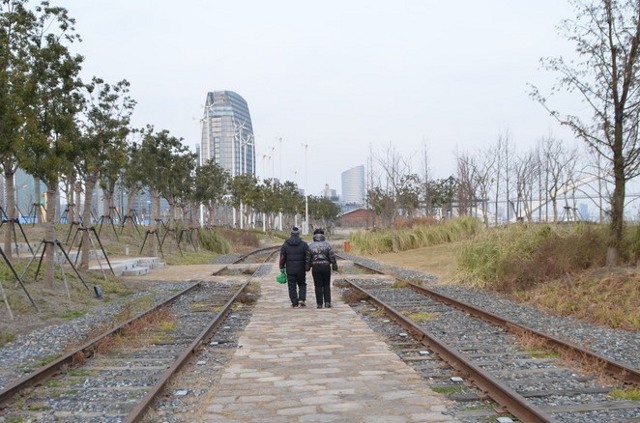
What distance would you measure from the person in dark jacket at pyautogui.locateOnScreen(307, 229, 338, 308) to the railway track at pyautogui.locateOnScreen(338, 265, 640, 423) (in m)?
2.00

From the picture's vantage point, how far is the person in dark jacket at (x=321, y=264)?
13.0 m

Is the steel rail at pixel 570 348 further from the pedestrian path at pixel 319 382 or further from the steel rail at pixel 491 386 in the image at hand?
the pedestrian path at pixel 319 382

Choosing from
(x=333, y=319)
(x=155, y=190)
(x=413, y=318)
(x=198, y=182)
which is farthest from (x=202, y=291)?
(x=198, y=182)

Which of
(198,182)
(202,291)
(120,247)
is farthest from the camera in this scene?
(198,182)

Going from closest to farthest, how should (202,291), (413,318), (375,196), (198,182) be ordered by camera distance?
(413,318) → (202,291) → (198,182) → (375,196)

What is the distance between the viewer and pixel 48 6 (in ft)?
51.0

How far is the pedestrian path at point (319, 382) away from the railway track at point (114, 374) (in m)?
0.70

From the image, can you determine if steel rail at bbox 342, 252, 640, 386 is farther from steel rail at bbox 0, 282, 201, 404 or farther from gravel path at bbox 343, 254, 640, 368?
steel rail at bbox 0, 282, 201, 404

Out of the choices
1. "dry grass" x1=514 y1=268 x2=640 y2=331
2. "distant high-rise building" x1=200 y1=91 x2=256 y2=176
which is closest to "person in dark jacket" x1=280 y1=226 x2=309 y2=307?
"dry grass" x1=514 y1=268 x2=640 y2=331

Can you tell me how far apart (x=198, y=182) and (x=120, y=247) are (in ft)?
36.1

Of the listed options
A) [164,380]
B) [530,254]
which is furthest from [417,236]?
[164,380]

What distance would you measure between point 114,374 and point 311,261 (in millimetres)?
6265

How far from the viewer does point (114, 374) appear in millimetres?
7340

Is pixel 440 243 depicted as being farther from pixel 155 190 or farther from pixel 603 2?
pixel 603 2
